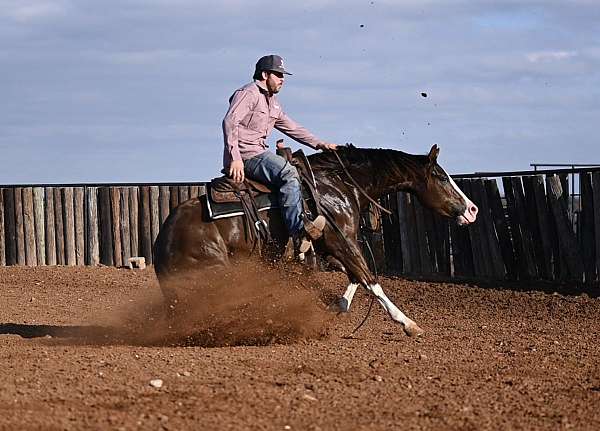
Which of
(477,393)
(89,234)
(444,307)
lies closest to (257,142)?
(477,393)

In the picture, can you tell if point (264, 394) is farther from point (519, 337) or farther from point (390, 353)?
point (519, 337)

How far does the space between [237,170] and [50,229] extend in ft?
39.3

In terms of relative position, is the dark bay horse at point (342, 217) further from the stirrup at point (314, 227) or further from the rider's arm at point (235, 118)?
the rider's arm at point (235, 118)

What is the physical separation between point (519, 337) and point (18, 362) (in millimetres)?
4800

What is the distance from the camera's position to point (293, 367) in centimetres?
839

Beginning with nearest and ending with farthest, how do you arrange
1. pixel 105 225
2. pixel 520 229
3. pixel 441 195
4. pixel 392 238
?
pixel 441 195 < pixel 520 229 < pixel 392 238 < pixel 105 225

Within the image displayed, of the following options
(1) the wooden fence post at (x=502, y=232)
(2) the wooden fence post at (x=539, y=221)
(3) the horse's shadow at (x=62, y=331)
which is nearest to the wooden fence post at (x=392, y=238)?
(1) the wooden fence post at (x=502, y=232)

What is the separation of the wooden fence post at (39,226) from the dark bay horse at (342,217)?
1164 centimetres

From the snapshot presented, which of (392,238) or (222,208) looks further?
(392,238)

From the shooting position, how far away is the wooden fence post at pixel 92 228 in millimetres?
20922

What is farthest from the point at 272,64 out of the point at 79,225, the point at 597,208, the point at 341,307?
the point at 79,225

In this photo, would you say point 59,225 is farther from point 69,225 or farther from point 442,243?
point 442,243

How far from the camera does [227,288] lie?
9.91 meters

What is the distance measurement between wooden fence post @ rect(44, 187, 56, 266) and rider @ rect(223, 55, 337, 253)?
11563 mm
